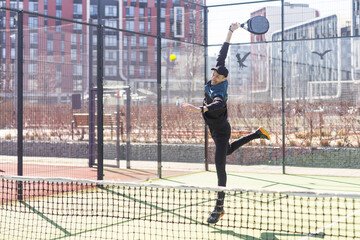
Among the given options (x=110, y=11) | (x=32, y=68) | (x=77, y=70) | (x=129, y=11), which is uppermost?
(x=129, y=11)

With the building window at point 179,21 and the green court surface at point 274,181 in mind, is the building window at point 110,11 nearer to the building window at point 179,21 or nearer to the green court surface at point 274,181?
the building window at point 179,21

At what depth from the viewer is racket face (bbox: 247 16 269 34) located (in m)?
6.67

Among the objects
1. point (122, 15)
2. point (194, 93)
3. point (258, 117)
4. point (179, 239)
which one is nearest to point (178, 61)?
point (194, 93)

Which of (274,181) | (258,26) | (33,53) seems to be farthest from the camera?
(33,53)

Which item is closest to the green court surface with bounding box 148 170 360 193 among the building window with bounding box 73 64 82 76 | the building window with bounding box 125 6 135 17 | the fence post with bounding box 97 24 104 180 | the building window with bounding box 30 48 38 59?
the fence post with bounding box 97 24 104 180

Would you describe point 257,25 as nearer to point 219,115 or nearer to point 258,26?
point 258,26

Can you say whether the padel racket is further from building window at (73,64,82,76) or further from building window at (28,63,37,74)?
building window at (73,64,82,76)

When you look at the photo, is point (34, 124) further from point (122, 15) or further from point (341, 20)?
point (122, 15)

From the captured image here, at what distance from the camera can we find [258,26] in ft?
22.0

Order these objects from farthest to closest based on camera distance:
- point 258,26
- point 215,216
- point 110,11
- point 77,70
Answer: point 110,11 < point 77,70 < point 258,26 < point 215,216

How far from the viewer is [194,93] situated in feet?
42.8

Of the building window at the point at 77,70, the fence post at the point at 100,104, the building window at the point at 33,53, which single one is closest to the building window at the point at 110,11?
the building window at the point at 33,53

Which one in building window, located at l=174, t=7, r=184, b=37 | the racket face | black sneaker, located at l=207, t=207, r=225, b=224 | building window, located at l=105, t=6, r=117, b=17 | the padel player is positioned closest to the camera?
black sneaker, located at l=207, t=207, r=225, b=224

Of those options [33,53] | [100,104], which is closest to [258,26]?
[100,104]
